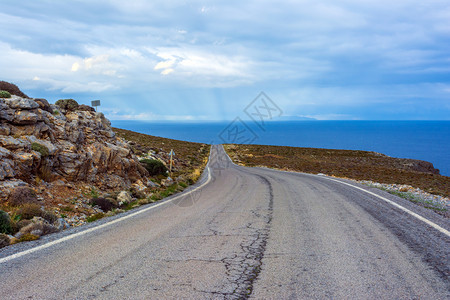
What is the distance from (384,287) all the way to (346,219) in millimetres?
3712

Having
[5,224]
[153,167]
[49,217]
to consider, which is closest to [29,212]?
[49,217]

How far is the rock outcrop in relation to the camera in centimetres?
920

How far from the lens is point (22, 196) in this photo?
7.88 m

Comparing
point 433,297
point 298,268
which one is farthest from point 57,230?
point 433,297

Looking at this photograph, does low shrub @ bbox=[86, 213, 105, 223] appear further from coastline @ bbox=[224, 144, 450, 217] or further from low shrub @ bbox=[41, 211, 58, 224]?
coastline @ bbox=[224, 144, 450, 217]

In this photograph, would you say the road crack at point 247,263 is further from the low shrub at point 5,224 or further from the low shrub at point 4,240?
the low shrub at point 5,224

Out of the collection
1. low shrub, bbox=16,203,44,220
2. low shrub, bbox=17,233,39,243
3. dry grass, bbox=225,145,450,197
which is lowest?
low shrub, bbox=17,233,39,243

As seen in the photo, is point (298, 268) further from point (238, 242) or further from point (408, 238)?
point (408, 238)

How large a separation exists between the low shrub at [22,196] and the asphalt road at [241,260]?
261 cm

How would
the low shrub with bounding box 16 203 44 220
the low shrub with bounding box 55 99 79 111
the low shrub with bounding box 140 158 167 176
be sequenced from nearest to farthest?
the low shrub with bounding box 16 203 44 220 → the low shrub with bounding box 55 99 79 111 → the low shrub with bounding box 140 158 167 176

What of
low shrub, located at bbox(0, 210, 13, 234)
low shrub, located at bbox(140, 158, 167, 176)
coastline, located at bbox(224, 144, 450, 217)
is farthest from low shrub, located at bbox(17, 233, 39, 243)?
low shrub, located at bbox(140, 158, 167, 176)

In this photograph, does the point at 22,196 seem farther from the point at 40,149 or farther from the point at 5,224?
the point at 40,149

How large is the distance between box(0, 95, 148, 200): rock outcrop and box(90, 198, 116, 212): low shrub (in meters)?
1.77

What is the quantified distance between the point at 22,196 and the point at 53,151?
9.82 ft
